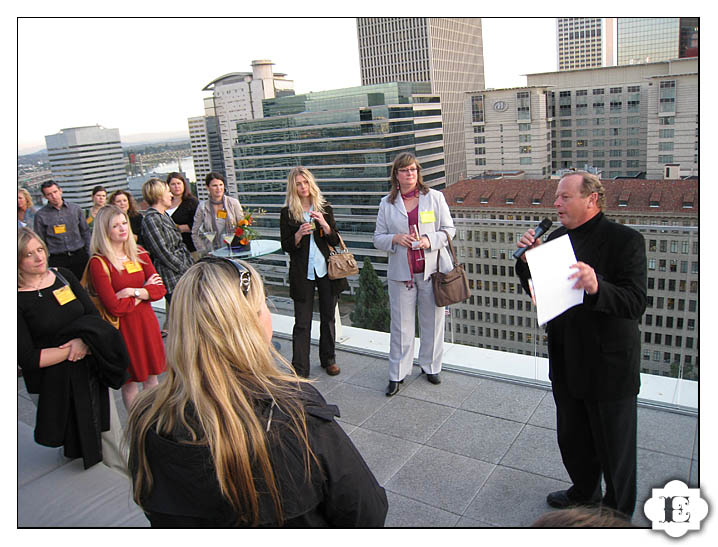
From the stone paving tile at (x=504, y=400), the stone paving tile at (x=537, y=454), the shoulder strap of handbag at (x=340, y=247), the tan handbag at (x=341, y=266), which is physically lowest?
the stone paving tile at (x=537, y=454)

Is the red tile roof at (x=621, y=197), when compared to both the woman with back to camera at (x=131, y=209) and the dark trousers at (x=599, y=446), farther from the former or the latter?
the woman with back to camera at (x=131, y=209)

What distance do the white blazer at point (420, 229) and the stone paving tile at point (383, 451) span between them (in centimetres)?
103

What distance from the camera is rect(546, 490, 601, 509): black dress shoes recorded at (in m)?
2.31

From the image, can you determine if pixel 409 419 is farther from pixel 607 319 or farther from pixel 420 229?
pixel 607 319

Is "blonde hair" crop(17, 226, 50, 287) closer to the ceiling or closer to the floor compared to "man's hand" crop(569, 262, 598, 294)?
closer to the ceiling

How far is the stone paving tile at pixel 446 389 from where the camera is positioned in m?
3.42

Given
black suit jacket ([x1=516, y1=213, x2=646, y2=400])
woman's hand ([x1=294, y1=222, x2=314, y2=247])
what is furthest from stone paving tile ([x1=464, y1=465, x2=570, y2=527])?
woman's hand ([x1=294, y1=222, x2=314, y2=247])

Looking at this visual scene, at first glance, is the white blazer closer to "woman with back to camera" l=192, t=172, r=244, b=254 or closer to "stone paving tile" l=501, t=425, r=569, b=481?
"stone paving tile" l=501, t=425, r=569, b=481

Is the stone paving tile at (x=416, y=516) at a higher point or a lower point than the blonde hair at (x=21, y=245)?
lower

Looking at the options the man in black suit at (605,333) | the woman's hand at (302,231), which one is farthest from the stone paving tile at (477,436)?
the woman's hand at (302,231)

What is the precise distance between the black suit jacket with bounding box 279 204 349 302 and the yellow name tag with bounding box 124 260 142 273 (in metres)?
1.01

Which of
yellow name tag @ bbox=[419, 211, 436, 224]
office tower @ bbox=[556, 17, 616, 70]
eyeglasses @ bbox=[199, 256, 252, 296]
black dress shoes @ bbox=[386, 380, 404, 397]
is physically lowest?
black dress shoes @ bbox=[386, 380, 404, 397]
